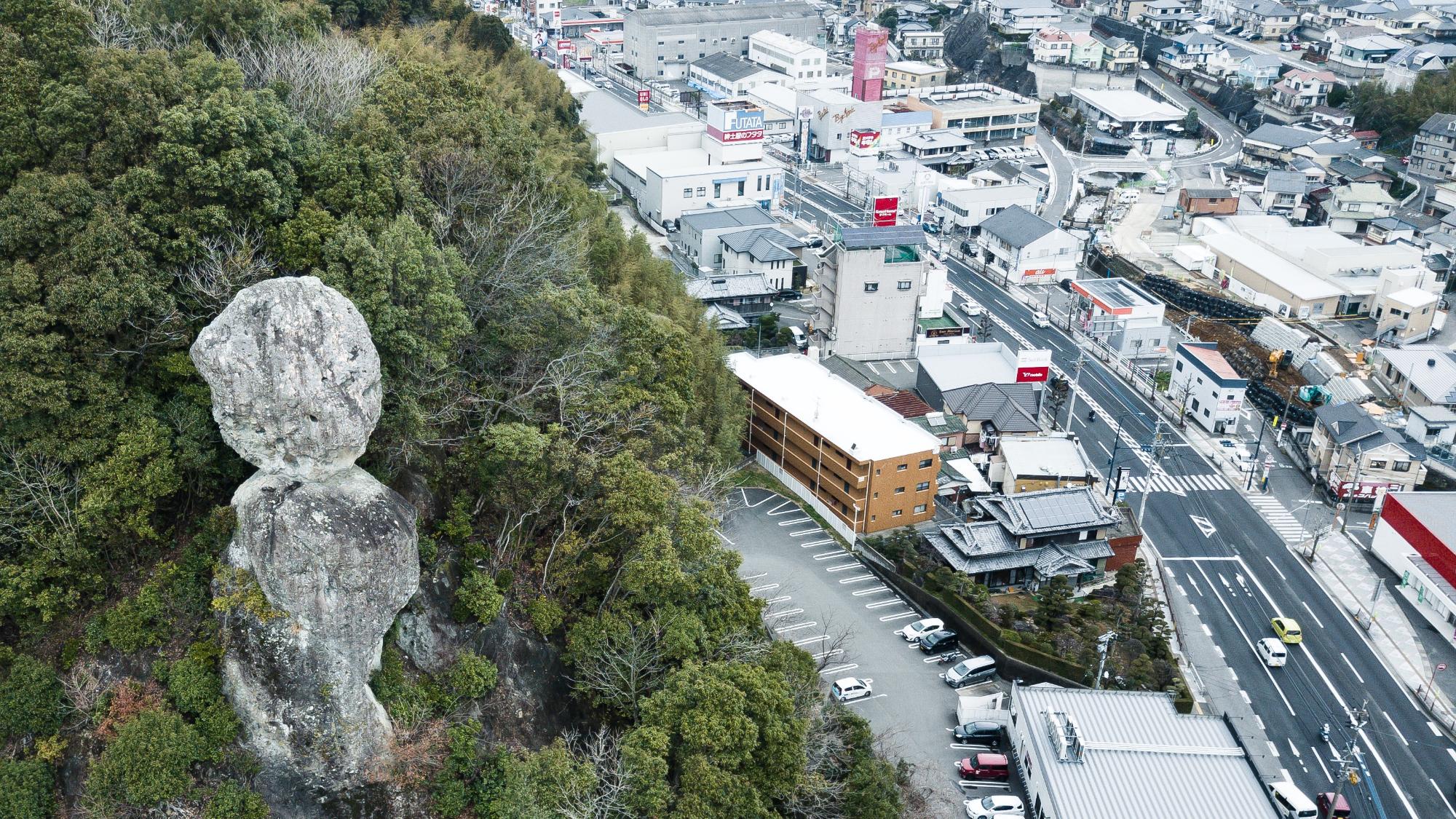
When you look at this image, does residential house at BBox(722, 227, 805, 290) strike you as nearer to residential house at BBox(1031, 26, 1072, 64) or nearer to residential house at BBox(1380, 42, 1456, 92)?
residential house at BBox(1031, 26, 1072, 64)

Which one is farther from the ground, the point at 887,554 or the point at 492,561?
the point at 492,561

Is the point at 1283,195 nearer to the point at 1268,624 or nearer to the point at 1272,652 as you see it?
the point at 1268,624

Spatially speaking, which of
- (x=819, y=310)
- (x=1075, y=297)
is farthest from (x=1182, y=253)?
(x=819, y=310)

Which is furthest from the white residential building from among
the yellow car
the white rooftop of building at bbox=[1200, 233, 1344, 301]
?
the yellow car

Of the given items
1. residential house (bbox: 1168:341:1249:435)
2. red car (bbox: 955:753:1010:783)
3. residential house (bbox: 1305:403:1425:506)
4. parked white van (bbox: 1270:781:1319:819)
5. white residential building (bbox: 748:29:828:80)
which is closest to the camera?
parked white van (bbox: 1270:781:1319:819)

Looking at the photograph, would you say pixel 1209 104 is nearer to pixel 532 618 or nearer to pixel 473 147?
pixel 473 147

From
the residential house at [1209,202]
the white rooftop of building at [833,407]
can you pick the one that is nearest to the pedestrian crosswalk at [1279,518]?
the white rooftop of building at [833,407]
